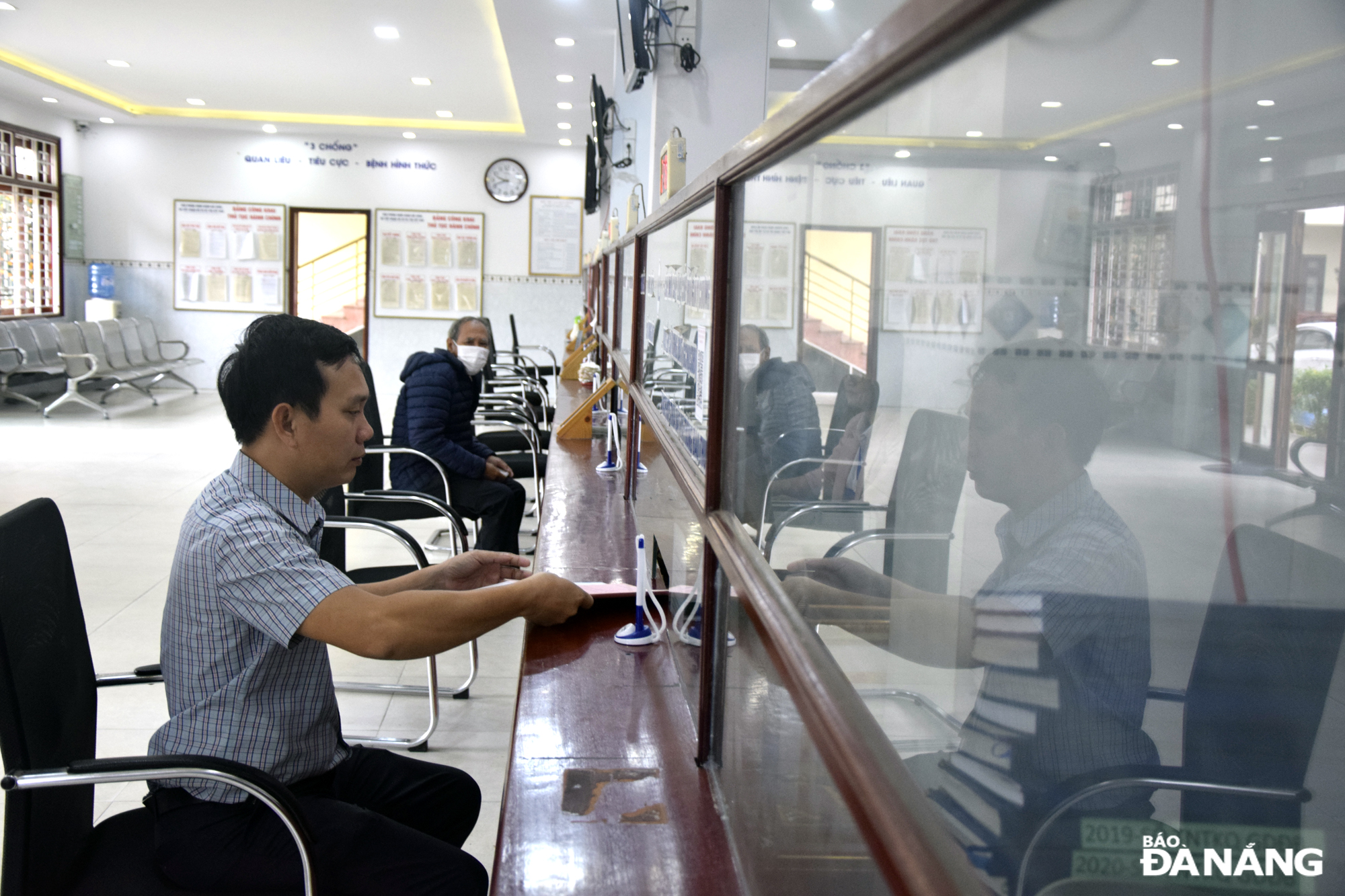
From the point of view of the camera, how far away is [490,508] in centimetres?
394

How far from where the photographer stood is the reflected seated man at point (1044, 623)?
483mm

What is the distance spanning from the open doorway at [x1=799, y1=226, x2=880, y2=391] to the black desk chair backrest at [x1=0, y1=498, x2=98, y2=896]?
1081mm

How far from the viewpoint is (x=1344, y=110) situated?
333 millimetres

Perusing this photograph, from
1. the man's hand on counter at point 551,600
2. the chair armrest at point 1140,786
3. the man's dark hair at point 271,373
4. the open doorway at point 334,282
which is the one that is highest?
the open doorway at point 334,282

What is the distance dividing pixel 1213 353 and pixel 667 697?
4.05ft

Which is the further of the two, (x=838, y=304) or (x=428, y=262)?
(x=428, y=262)

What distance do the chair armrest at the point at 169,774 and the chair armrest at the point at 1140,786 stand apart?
1.05 meters

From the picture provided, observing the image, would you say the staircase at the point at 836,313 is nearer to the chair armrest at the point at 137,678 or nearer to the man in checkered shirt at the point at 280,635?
the man in checkered shirt at the point at 280,635

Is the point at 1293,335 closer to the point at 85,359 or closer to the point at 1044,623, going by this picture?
the point at 1044,623

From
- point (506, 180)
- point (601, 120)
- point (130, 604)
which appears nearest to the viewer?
point (130, 604)

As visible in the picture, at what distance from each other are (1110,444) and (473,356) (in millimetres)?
4168

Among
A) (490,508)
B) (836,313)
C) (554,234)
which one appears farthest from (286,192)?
(836,313)

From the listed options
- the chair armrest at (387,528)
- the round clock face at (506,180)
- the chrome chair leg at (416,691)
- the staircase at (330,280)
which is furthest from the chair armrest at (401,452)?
the staircase at (330,280)

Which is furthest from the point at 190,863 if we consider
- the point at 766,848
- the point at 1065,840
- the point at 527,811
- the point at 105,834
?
the point at 1065,840
